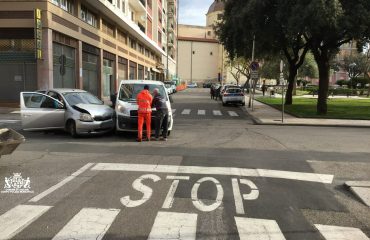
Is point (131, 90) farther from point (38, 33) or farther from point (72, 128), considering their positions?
point (38, 33)

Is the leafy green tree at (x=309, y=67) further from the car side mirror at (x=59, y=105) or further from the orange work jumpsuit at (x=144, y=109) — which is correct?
the orange work jumpsuit at (x=144, y=109)

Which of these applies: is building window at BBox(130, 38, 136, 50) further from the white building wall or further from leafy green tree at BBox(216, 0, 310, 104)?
the white building wall

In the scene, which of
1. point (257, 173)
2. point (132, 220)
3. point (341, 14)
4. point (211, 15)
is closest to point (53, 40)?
point (341, 14)

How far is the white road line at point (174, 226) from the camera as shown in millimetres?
5105

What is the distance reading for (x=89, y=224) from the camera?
5.48 metres

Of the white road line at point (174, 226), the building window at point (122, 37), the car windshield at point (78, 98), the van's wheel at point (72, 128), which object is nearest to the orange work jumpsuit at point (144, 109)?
the van's wheel at point (72, 128)

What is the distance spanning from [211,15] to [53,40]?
113 metres

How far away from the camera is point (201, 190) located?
7324 millimetres

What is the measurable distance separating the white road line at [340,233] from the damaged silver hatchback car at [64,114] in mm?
9580

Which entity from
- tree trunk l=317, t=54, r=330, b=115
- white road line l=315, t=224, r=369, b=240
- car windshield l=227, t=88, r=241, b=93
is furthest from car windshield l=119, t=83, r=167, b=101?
car windshield l=227, t=88, r=241, b=93

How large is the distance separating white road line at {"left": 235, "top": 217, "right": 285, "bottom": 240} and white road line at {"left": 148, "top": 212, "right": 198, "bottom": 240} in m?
0.57

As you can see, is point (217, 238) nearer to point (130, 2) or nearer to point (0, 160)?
point (0, 160)

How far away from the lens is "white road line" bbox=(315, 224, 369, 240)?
5.29m

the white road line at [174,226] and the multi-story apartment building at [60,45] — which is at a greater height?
the multi-story apartment building at [60,45]
